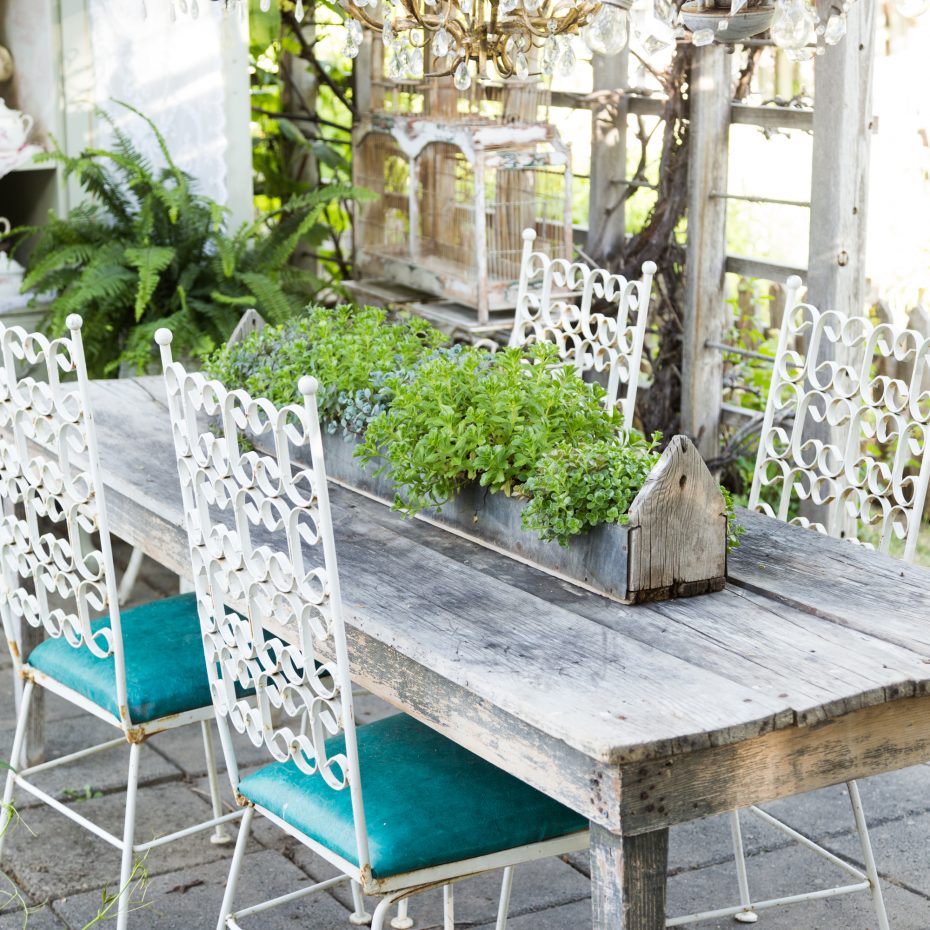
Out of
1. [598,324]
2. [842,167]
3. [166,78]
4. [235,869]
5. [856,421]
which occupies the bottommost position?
[235,869]

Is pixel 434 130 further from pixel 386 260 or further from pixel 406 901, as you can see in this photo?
pixel 406 901

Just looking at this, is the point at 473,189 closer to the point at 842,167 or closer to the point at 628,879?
the point at 842,167

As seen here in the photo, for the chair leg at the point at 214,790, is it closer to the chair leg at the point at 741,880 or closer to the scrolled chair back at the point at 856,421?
the chair leg at the point at 741,880

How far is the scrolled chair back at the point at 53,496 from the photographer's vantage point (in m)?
2.30

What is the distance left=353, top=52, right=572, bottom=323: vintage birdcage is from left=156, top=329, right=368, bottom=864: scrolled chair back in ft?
6.60

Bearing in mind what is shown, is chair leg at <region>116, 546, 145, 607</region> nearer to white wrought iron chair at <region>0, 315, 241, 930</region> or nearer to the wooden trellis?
white wrought iron chair at <region>0, 315, 241, 930</region>

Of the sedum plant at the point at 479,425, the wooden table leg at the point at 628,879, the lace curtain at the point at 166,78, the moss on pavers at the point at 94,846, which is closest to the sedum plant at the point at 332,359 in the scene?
the sedum plant at the point at 479,425

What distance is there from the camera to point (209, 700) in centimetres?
252

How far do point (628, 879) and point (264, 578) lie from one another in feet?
2.17

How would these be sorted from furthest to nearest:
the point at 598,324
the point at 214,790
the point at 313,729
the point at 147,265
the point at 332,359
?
the point at 147,265 < the point at 598,324 < the point at 214,790 < the point at 332,359 < the point at 313,729

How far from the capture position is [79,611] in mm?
2406

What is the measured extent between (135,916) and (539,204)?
8.43 ft

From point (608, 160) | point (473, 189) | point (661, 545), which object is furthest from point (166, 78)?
point (661, 545)

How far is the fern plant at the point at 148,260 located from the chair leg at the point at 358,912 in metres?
1.83
